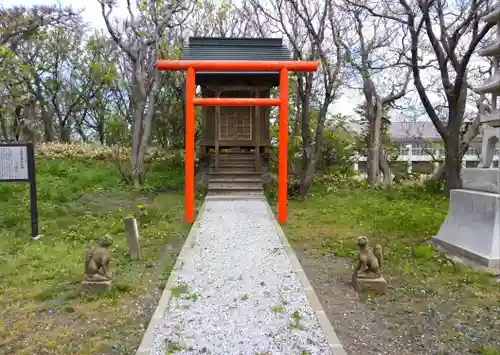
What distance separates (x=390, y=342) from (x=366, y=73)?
1034 centimetres

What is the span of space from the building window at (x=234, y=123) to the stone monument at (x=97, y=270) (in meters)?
10.7

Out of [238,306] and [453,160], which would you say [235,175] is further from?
[238,306]

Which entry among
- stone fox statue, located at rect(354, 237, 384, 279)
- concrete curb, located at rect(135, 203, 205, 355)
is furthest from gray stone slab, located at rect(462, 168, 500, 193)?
A: concrete curb, located at rect(135, 203, 205, 355)

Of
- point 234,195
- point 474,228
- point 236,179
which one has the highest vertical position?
point 236,179

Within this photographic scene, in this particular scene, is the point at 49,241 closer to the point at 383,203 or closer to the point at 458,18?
the point at 383,203

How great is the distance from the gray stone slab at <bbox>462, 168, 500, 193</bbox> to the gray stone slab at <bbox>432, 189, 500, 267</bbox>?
0.39 feet


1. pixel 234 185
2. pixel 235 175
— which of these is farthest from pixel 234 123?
pixel 234 185

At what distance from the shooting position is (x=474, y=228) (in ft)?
21.3

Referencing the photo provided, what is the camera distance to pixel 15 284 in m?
5.45

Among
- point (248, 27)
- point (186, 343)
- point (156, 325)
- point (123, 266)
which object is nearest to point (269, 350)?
point (186, 343)

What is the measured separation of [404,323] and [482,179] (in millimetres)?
3615

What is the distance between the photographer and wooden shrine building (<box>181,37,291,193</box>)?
13.9 metres

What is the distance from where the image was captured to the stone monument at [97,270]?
498cm

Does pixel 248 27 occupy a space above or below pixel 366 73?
above
